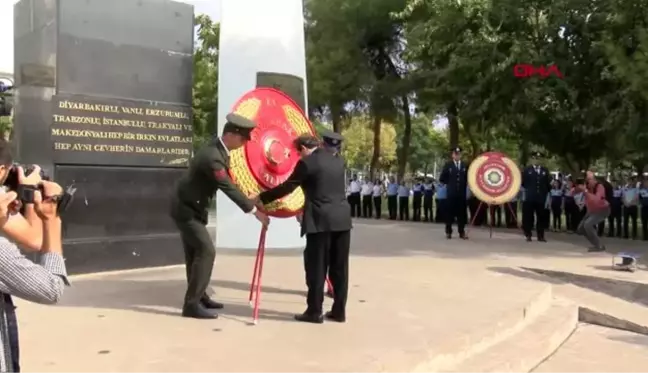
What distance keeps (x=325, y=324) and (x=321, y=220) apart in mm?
845

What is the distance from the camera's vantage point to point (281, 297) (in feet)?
22.9

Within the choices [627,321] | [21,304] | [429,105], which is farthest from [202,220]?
[429,105]

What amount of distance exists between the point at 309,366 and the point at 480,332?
71.6 inches

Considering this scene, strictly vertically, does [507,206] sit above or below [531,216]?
above

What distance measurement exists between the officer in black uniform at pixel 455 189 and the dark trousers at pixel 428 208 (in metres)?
6.50

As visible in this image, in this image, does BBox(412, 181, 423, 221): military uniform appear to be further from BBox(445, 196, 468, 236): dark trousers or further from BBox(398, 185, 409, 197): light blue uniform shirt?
BBox(445, 196, 468, 236): dark trousers

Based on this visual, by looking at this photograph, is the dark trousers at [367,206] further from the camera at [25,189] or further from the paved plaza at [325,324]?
the camera at [25,189]

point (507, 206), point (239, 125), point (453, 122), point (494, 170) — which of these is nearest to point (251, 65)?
point (239, 125)

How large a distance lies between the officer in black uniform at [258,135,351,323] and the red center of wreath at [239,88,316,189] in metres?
0.59

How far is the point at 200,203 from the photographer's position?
583 centimetres

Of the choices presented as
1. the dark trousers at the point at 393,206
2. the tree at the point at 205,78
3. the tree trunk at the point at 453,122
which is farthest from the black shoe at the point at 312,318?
the tree at the point at 205,78

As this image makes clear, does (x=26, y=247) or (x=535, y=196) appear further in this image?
(x=535, y=196)

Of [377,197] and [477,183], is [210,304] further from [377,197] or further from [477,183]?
[377,197]

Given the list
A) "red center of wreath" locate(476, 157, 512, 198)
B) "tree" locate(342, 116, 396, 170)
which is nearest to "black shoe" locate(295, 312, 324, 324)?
"red center of wreath" locate(476, 157, 512, 198)
